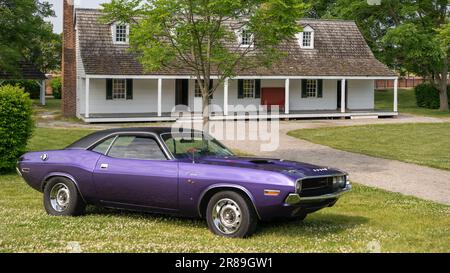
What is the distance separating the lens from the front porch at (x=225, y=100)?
32875mm

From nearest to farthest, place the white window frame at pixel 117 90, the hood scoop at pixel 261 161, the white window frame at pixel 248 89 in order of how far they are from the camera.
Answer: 1. the hood scoop at pixel 261 161
2. the white window frame at pixel 117 90
3. the white window frame at pixel 248 89

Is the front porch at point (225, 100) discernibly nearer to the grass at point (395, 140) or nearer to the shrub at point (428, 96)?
the grass at point (395, 140)

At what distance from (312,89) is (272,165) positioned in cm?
3042

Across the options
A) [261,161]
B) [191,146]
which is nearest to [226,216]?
[261,161]

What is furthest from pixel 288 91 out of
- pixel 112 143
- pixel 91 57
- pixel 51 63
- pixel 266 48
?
pixel 51 63

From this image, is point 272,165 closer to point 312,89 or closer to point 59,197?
point 59,197

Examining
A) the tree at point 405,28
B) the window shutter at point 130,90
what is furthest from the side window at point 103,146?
the tree at point 405,28

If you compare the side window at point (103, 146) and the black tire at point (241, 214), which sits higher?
the side window at point (103, 146)

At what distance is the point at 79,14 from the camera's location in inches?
1331

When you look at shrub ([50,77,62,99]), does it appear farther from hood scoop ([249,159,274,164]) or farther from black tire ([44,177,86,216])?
hood scoop ([249,159,274,164])

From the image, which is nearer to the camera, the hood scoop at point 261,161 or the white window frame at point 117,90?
the hood scoop at point 261,161

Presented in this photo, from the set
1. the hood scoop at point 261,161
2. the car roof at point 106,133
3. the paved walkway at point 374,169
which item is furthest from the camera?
the paved walkway at point 374,169
